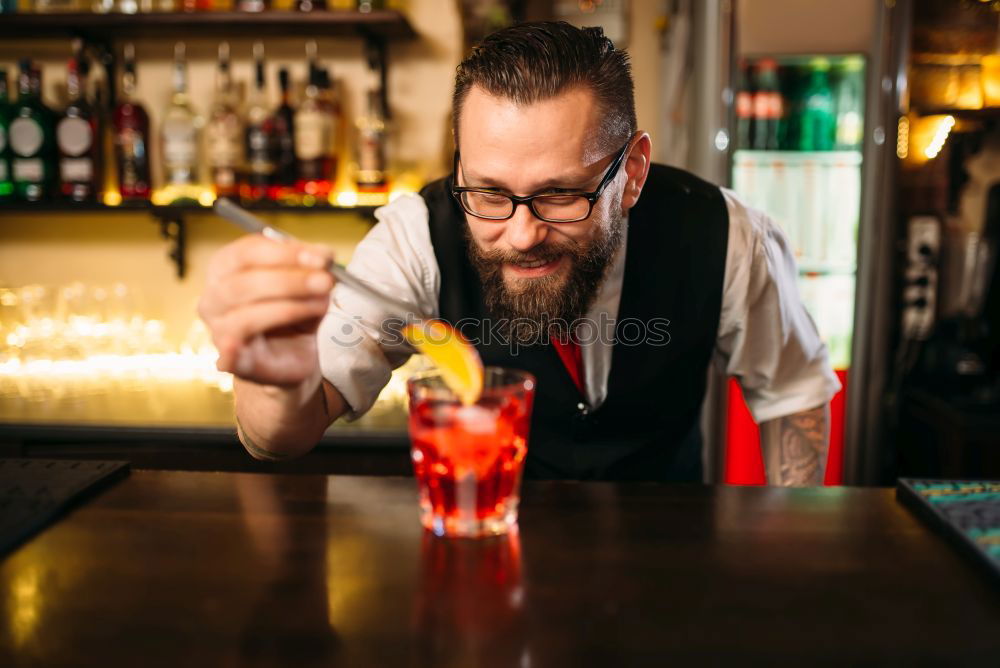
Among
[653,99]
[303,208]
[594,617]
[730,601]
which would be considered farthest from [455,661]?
[653,99]

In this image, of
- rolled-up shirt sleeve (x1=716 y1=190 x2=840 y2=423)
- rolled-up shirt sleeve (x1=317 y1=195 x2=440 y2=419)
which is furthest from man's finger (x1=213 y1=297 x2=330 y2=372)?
rolled-up shirt sleeve (x1=716 y1=190 x2=840 y2=423)

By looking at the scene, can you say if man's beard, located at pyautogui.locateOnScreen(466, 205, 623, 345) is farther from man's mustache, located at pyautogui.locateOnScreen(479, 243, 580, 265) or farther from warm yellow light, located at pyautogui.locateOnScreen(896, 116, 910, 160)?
warm yellow light, located at pyautogui.locateOnScreen(896, 116, 910, 160)

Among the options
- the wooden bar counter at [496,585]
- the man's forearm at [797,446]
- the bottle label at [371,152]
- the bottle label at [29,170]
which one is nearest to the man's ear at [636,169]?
the man's forearm at [797,446]

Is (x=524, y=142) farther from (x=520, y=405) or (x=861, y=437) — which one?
(x=861, y=437)

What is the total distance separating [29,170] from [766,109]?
226cm

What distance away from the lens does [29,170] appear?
7.88 ft

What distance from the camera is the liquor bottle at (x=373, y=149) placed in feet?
7.99

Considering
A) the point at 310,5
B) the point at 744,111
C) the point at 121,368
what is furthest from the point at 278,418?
the point at 744,111

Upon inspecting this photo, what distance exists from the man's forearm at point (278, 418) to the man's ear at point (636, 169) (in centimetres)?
57

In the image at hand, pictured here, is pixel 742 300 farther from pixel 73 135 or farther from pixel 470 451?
pixel 73 135

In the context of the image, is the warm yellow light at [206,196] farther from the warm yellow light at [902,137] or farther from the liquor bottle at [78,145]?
the warm yellow light at [902,137]

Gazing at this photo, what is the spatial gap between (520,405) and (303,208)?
1.71m

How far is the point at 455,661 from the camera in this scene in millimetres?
527

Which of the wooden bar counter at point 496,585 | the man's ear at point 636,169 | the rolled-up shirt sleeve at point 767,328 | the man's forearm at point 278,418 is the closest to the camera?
the wooden bar counter at point 496,585
